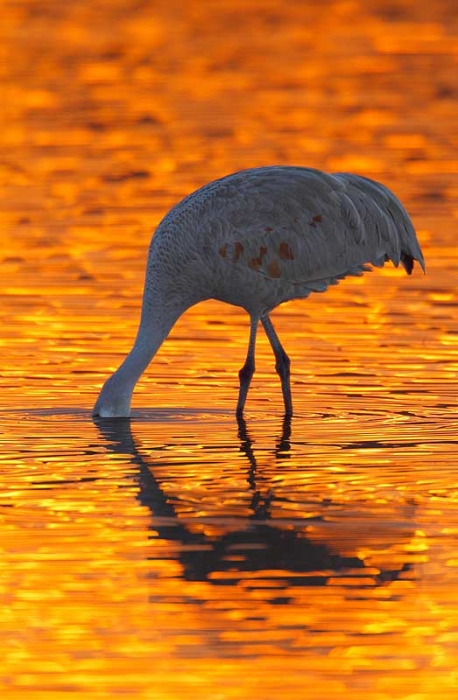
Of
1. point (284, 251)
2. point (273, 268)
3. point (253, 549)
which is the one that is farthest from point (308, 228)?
point (253, 549)

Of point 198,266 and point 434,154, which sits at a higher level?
point 198,266

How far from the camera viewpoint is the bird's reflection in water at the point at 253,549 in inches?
384

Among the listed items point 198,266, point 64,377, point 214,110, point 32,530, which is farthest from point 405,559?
point 214,110

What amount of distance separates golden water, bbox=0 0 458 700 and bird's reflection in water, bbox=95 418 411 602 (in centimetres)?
2

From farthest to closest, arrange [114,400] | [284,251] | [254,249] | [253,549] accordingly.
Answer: [284,251]
[254,249]
[114,400]
[253,549]

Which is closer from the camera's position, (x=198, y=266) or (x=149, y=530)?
(x=149, y=530)

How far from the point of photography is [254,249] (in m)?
13.9

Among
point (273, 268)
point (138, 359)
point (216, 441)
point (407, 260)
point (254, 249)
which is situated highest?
point (254, 249)

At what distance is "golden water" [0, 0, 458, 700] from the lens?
871cm

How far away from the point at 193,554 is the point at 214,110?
60.0 feet

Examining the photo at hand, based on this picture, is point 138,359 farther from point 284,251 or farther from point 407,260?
point 407,260

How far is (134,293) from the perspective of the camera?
17.5m

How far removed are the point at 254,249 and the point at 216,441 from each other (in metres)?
1.56

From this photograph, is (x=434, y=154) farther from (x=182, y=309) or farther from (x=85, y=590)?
(x=85, y=590)
